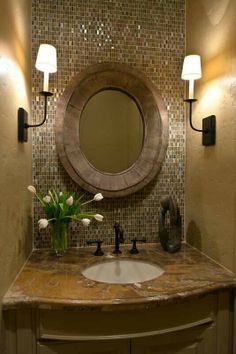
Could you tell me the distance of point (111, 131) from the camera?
1.59 metres

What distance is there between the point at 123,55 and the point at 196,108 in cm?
51

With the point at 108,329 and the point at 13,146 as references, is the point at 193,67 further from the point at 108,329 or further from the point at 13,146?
the point at 108,329

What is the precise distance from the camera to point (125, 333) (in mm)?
1029

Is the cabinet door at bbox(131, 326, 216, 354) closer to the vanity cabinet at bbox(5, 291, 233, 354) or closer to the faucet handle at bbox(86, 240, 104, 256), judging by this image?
the vanity cabinet at bbox(5, 291, 233, 354)

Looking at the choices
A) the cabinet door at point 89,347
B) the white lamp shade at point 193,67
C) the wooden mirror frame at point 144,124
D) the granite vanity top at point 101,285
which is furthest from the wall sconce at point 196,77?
the cabinet door at point 89,347

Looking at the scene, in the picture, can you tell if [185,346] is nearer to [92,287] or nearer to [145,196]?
[92,287]

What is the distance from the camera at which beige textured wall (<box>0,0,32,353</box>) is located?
100cm

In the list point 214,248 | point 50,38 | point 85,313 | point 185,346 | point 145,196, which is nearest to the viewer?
point 85,313

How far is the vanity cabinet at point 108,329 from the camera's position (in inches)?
39.4

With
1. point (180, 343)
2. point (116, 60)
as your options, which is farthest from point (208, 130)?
point (180, 343)

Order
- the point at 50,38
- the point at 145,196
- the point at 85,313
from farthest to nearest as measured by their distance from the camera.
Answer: the point at 145,196 < the point at 50,38 < the point at 85,313

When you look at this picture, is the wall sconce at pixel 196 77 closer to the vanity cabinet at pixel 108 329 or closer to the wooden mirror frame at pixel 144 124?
the wooden mirror frame at pixel 144 124

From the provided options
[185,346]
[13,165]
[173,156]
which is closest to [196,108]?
[173,156]

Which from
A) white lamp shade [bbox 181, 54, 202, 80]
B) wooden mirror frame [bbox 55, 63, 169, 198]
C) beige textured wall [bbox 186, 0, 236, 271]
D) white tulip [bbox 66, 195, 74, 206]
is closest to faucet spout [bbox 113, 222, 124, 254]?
wooden mirror frame [bbox 55, 63, 169, 198]
